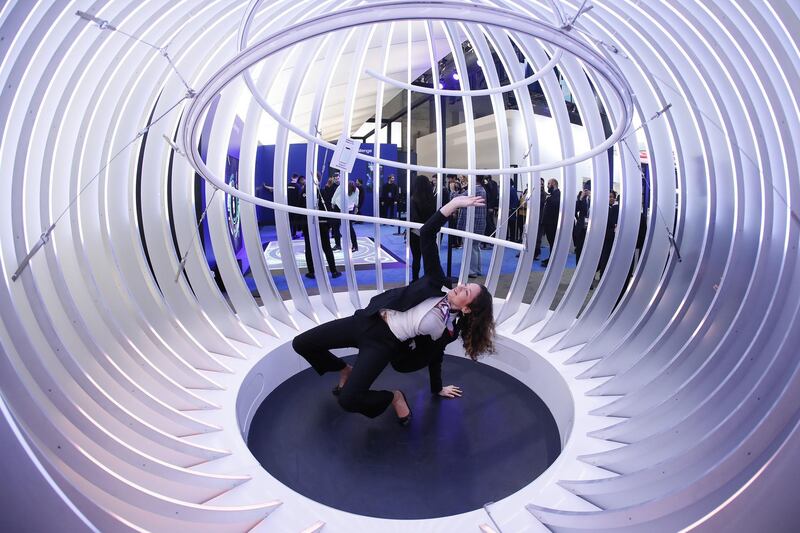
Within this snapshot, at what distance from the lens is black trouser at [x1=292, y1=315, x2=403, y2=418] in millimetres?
4051

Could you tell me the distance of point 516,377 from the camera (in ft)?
18.3

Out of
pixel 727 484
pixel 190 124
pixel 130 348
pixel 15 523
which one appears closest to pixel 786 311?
pixel 727 484

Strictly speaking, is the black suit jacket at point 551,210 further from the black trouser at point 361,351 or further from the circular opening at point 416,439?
the black trouser at point 361,351

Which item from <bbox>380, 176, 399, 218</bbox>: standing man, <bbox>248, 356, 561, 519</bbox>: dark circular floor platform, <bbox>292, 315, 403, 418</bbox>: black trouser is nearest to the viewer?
<bbox>248, 356, 561, 519</bbox>: dark circular floor platform

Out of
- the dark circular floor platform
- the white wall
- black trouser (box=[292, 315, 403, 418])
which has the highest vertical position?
the white wall

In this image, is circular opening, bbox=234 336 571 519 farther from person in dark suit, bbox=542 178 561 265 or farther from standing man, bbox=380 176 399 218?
standing man, bbox=380 176 399 218

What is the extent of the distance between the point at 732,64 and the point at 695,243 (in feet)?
5.55

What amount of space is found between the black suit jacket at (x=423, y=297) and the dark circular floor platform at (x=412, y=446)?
0.64 meters

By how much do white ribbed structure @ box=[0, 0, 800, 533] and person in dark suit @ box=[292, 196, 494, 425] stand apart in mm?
1002

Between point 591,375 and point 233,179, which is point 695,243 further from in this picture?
point 233,179

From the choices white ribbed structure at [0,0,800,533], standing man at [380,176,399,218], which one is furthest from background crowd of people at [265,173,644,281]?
standing man at [380,176,399,218]

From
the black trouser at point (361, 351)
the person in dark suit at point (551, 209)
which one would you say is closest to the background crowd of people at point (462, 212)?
the person in dark suit at point (551, 209)

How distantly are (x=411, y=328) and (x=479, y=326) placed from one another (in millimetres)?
564

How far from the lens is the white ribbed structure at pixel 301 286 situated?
8.54 feet
